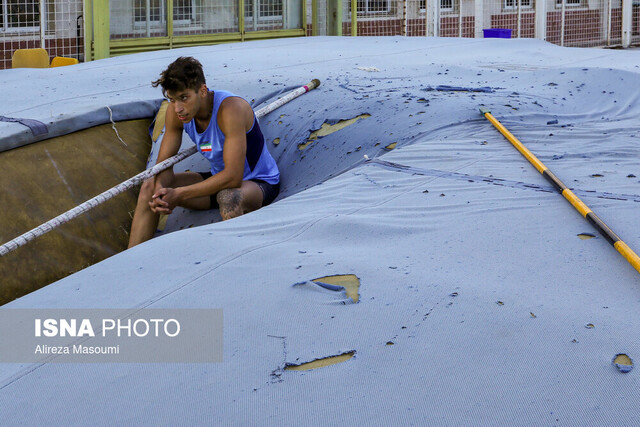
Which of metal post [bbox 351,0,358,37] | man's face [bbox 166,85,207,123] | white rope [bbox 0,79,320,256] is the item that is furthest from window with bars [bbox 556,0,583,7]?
man's face [bbox 166,85,207,123]

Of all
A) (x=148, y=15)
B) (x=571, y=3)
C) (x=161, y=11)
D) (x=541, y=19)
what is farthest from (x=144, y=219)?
(x=571, y=3)

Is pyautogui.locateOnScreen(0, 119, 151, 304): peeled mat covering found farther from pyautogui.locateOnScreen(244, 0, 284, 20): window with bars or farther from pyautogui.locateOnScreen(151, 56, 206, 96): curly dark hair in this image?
pyautogui.locateOnScreen(244, 0, 284, 20): window with bars

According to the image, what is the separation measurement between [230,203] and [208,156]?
37 centimetres

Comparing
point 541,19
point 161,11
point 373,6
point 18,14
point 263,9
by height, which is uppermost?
point 373,6

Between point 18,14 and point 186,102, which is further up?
point 18,14

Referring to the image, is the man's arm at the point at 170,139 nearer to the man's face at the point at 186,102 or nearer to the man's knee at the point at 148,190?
the man's knee at the point at 148,190

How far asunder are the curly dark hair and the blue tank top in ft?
0.77

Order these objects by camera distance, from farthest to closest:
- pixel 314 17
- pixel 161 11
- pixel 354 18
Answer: pixel 354 18
pixel 314 17
pixel 161 11

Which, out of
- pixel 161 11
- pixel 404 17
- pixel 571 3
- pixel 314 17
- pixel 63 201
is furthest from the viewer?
pixel 571 3

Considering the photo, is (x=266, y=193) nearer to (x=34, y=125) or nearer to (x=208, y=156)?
(x=208, y=156)

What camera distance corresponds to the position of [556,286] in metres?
2.10

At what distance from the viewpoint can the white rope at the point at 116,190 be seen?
3229mm

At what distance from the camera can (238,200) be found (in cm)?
370

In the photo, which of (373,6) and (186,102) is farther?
(373,6)
